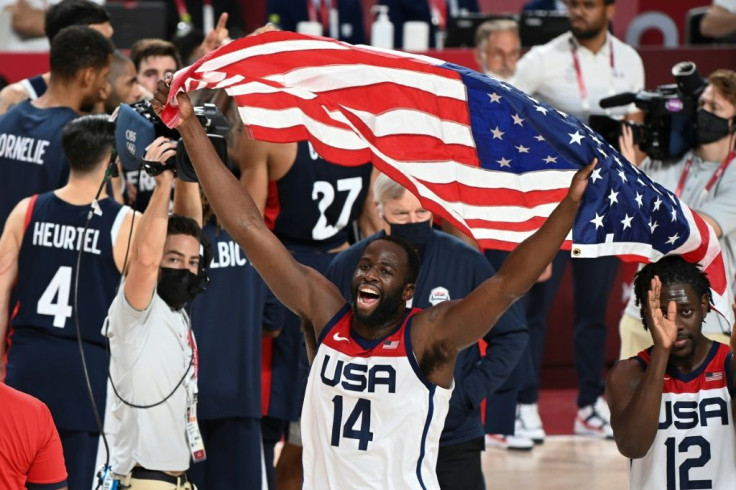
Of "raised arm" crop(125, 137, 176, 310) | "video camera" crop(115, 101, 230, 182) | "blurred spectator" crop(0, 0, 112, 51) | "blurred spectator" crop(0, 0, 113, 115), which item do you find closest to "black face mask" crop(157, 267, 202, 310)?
"raised arm" crop(125, 137, 176, 310)

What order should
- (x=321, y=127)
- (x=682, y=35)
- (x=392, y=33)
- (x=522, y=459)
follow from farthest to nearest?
(x=682, y=35) → (x=392, y=33) → (x=522, y=459) → (x=321, y=127)

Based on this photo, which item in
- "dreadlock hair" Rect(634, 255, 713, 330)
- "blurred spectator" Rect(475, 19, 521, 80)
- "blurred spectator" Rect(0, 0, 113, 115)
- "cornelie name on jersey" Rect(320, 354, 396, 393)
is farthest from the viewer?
"blurred spectator" Rect(475, 19, 521, 80)

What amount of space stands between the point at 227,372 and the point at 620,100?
8.43 ft

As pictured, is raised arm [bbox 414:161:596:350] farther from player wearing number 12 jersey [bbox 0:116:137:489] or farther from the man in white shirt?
the man in white shirt

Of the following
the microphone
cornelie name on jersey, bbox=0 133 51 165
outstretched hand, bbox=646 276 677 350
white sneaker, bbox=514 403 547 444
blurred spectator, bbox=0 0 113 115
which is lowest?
white sneaker, bbox=514 403 547 444

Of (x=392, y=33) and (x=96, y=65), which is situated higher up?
(x=392, y=33)

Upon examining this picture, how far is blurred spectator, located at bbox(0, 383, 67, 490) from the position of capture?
3.98 meters

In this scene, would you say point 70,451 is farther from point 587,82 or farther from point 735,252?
point 587,82

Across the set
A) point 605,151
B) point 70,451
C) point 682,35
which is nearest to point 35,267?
point 70,451

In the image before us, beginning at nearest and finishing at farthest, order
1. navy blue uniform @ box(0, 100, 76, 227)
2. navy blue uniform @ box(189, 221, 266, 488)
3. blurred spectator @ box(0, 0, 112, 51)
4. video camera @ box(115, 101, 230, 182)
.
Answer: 1. video camera @ box(115, 101, 230, 182)
2. navy blue uniform @ box(189, 221, 266, 488)
3. navy blue uniform @ box(0, 100, 76, 227)
4. blurred spectator @ box(0, 0, 112, 51)

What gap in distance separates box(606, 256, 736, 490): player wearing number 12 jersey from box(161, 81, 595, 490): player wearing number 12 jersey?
592 mm

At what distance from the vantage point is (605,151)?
4652mm

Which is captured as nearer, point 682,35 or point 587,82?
point 587,82

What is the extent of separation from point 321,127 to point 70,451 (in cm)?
175
